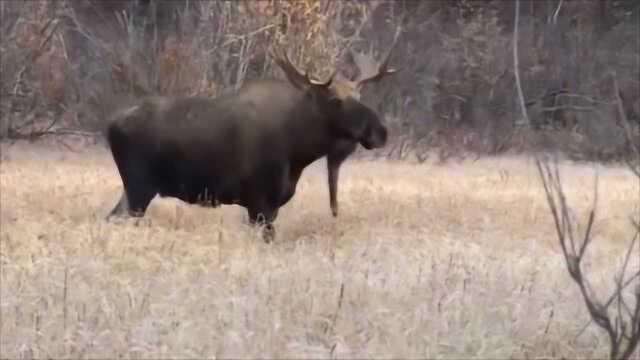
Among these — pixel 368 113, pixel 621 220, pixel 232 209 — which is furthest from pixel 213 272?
pixel 621 220

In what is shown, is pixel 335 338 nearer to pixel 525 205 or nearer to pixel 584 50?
pixel 525 205

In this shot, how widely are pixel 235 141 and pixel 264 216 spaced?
664mm

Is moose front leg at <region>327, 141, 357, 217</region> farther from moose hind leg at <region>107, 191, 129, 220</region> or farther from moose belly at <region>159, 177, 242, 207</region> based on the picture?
moose hind leg at <region>107, 191, 129, 220</region>

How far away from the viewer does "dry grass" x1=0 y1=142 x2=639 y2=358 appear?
5.86 m

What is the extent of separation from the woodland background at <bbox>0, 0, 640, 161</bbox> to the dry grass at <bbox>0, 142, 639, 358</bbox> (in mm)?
7179

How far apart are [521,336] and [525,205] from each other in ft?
17.6

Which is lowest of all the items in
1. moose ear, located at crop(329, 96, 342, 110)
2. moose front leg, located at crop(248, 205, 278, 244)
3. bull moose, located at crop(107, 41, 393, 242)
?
moose front leg, located at crop(248, 205, 278, 244)

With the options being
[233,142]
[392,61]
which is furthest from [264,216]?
[392,61]

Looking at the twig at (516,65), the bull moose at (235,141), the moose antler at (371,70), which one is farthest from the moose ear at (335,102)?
the twig at (516,65)

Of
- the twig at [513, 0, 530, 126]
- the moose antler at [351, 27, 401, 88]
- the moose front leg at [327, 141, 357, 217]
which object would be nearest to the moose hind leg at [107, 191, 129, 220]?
the moose front leg at [327, 141, 357, 217]

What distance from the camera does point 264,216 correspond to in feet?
31.0

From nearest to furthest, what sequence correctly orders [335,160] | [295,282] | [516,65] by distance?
[295,282], [335,160], [516,65]

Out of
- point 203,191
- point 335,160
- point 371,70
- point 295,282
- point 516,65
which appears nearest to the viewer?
point 295,282

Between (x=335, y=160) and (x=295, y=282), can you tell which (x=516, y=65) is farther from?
(x=295, y=282)
